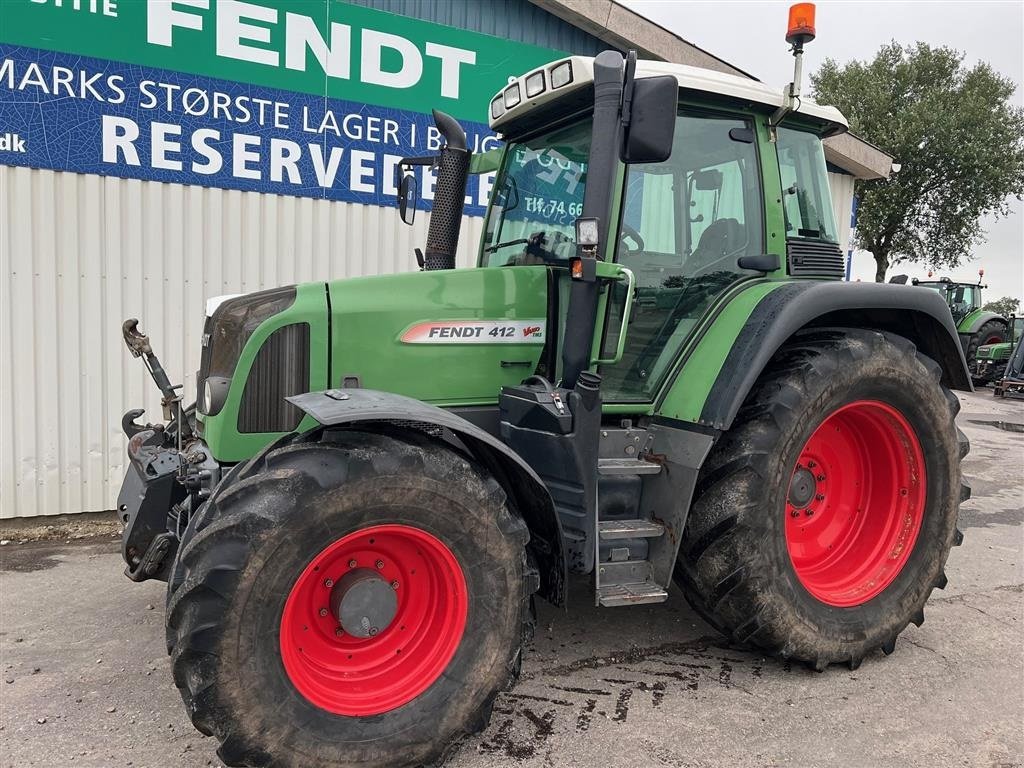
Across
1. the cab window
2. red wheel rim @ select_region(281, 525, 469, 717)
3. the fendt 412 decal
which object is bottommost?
red wheel rim @ select_region(281, 525, 469, 717)

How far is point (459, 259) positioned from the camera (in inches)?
257

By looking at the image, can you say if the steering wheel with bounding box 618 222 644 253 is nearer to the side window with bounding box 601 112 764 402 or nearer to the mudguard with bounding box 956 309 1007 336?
the side window with bounding box 601 112 764 402

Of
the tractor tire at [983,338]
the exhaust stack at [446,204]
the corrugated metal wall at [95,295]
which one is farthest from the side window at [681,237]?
the tractor tire at [983,338]

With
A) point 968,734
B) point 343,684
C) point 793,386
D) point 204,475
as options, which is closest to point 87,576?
point 204,475

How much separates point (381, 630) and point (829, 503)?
2.31m

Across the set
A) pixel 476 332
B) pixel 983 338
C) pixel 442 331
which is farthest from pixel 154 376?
pixel 983 338

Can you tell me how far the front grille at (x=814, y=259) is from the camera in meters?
3.57

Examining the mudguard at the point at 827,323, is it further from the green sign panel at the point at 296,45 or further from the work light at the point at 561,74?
the green sign panel at the point at 296,45

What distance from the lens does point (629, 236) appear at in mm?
3205

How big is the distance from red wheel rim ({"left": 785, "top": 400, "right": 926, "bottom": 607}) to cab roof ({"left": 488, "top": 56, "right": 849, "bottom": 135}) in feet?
4.71

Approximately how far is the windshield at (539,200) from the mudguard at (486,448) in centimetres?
100

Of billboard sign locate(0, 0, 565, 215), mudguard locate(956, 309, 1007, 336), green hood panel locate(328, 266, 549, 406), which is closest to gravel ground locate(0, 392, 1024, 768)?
green hood panel locate(328, 266, 549, 406)

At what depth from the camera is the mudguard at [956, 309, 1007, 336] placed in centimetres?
1916

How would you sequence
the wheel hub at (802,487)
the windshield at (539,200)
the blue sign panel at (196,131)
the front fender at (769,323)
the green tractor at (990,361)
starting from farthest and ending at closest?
the green tractor at (990,361)
the blue sign panel at (196,131)
the wheel hub at (802,487)
the windshield at (539,200)
the front fender at (769,323)
